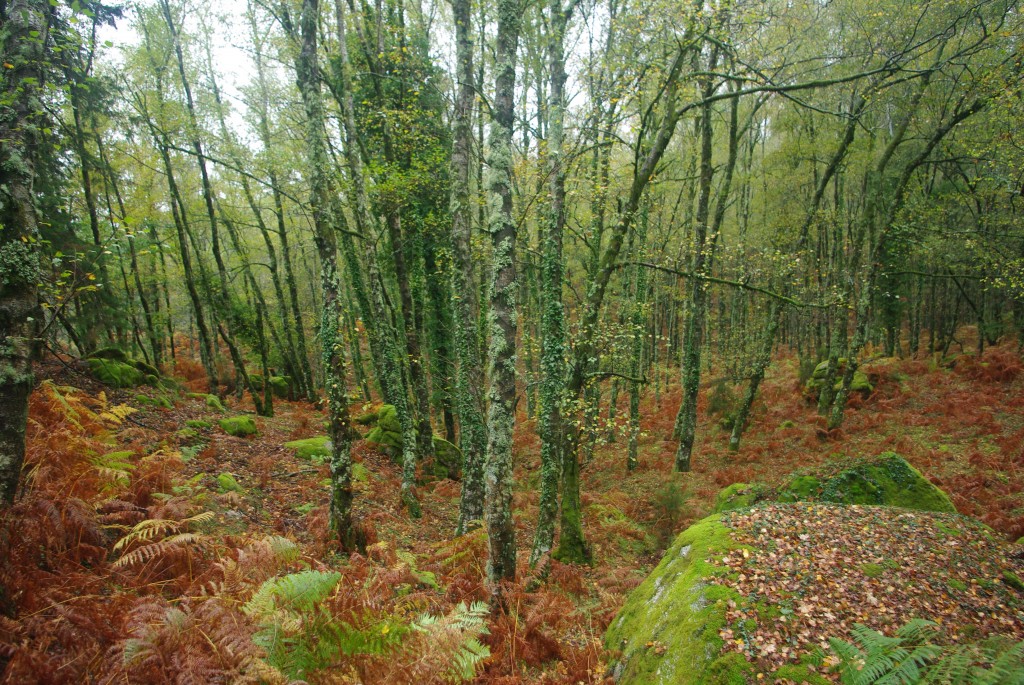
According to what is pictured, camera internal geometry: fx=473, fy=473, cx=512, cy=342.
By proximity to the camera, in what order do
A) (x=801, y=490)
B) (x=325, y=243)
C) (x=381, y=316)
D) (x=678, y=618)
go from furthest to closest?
(x=381, y=316), (x=801, y=490), (x=325, y=243), (x=678, y=618)

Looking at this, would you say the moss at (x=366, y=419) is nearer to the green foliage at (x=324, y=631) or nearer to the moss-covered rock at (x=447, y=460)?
the moss-covered rock at (x=447, y=460)

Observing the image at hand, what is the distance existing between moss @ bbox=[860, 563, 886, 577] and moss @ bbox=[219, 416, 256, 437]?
13046 millimetres

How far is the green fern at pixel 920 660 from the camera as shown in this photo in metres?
2.62

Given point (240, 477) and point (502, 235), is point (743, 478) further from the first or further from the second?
point (240, 477)

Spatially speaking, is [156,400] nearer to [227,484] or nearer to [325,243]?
[227,484]

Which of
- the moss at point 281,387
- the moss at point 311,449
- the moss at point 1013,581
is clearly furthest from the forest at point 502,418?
the moss at point 281,387

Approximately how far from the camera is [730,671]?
3.32 meters

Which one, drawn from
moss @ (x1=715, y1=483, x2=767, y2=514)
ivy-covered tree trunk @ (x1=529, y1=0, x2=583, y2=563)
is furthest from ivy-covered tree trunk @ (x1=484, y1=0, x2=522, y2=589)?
moss @ (x1=715, y1=483, x2=767, y2=514)

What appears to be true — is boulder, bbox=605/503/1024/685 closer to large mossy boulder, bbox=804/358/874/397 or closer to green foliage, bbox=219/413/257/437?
green foliage, bbox=219/413/257/437

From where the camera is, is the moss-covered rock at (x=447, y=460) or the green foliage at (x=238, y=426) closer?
the green foliage at (x=238, y=426)

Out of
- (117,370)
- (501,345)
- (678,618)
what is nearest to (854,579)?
(678,618)

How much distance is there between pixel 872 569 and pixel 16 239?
7758 millimetres

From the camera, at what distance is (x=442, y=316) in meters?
16.9

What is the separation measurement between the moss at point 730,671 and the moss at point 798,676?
0.49 feet
